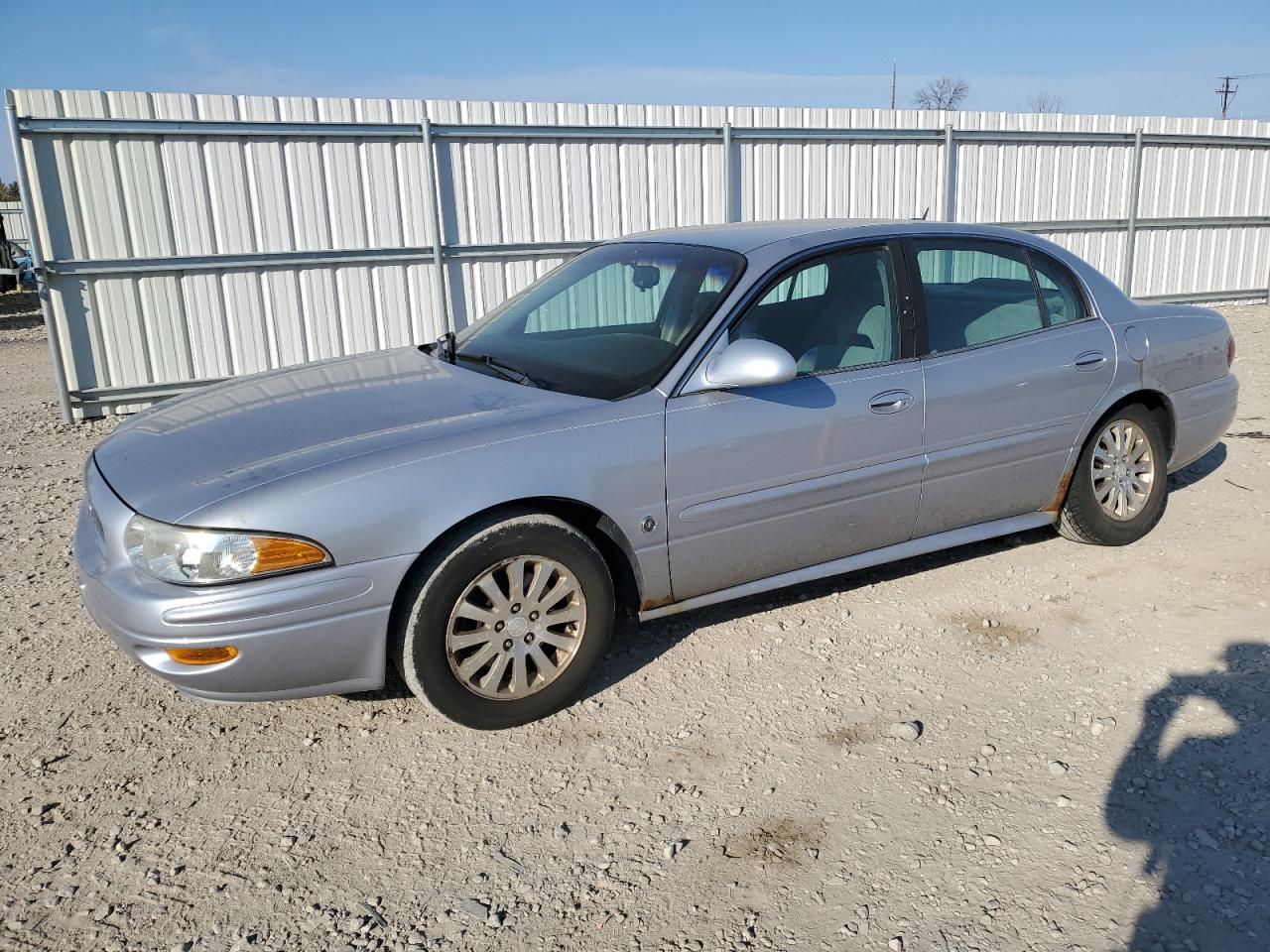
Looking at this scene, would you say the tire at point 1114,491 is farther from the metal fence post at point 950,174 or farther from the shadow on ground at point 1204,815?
the metal fence post at point 950,174

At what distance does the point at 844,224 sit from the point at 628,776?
245 centimetres

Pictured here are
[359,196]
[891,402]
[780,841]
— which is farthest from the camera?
[359,196]

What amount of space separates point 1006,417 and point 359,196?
22.7 feet

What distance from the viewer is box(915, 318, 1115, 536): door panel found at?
402 cm

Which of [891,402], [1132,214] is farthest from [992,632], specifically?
[1132,214]

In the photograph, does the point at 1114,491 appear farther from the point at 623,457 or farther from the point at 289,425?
the point at 289,425

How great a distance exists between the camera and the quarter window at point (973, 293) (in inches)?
162

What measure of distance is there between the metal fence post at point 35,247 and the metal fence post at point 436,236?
3.23m

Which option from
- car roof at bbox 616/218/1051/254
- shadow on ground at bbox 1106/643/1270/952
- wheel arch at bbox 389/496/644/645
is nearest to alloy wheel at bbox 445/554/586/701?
wheel arch at bbox 389/496/644/645

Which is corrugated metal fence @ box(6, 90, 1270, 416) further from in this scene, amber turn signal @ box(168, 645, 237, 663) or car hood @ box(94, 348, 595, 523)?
amber turn signal @ box(168, 645, 237, 663)

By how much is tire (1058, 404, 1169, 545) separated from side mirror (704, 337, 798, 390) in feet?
6.24

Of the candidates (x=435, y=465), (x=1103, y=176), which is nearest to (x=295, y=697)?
(x=435, y=465)

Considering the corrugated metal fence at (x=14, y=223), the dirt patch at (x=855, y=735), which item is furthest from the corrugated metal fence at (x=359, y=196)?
the corrugated metal fence at (x=14, y=223)

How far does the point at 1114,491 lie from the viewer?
4.72 metres
